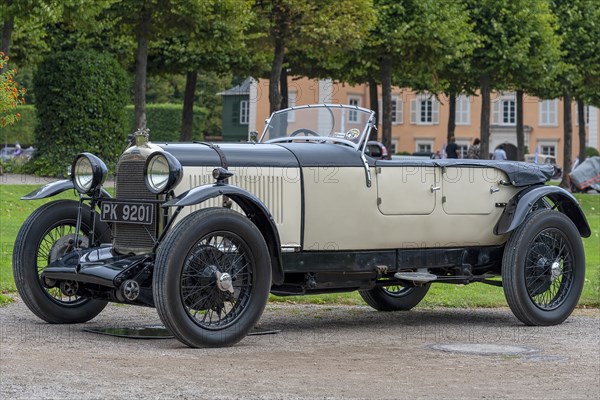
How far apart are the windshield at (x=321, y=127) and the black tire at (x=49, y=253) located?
1.81 m

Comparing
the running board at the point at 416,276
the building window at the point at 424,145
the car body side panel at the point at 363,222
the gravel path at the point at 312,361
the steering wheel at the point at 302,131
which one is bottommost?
the gravel path at the point at 312,361

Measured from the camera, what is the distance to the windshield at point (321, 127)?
997 centimetres

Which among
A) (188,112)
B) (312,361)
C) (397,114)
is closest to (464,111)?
(397,114)

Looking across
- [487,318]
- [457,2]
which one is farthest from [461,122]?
[487,318]

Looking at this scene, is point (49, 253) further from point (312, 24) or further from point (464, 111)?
point (464, 111)

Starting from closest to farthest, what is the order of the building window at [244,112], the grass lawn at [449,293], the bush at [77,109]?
the grass lawn at [449,293] → the bush at [77,109] → the building window at [244,112]

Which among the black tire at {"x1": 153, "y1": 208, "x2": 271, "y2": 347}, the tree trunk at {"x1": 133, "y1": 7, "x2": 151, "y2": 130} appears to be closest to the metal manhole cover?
the black tire at {"x1": 153, "y1": 208, "x2": 271, "y2": 347}

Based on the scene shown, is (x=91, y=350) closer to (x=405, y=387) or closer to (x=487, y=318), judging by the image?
(x=405, y=387)

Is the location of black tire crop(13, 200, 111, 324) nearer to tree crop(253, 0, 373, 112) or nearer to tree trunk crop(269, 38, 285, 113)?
tree crop(253, 0, 373, 112)

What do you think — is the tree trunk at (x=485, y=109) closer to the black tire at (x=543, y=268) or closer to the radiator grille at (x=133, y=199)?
the black tire at (x=543, y=268)

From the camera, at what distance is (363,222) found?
9508 millimetres

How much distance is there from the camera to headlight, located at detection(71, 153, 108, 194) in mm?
9367

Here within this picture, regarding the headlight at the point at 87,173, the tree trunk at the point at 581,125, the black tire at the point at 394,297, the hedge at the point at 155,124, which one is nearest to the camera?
the headlight at the point at 87,173

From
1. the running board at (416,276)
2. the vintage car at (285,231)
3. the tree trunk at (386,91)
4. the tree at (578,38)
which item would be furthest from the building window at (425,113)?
the running board at (416,276)
